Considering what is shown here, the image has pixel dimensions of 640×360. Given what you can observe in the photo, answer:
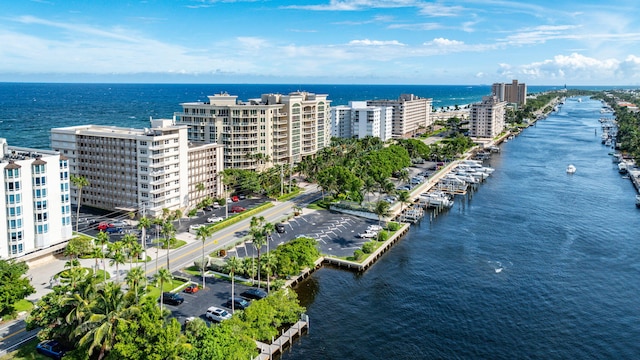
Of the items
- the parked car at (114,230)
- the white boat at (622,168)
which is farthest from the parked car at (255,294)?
the white boat at (622,168)

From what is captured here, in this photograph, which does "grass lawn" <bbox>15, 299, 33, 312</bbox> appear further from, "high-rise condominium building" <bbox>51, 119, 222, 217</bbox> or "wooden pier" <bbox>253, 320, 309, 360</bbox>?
"high-rise condominium building" <bbox>51, 119, 222, 217</bbox>

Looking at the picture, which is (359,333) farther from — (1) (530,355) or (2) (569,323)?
(2) (569,323)

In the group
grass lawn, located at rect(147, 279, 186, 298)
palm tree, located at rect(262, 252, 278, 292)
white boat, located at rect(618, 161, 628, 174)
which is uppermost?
white boat, located at rect(618, 161, 628, 174)

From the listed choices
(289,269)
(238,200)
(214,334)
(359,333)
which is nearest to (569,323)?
(359,333)

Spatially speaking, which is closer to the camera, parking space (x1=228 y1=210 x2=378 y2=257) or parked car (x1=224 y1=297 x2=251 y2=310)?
parked car (x1=224 y1=297 x2=251 y2=310)

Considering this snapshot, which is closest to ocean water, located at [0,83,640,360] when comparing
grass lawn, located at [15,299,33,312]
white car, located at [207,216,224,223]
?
white car, located at [207,216,224,223]

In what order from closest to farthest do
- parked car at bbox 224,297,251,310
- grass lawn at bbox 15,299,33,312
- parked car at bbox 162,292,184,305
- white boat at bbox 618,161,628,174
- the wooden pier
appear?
the wooden pier, grass lawn at bbox 15,299,33,312, parked car at bbox 224,297,251,310, parked car at bbox 162,292,184,305, white boat at bbox 618,161,628,174
